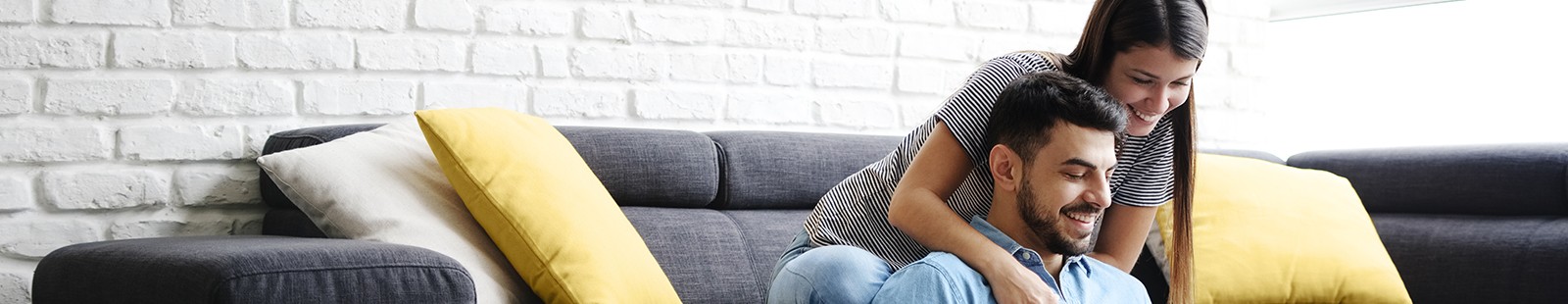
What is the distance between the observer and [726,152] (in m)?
2.33

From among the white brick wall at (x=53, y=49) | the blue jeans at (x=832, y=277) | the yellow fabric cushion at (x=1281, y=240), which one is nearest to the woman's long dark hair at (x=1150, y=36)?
the blue jeans at (x=832, y=277)

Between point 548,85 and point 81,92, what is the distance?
78 cm

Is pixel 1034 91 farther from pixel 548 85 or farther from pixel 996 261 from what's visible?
pixel 548 85

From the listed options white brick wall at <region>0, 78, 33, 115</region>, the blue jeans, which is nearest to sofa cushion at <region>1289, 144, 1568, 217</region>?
the blue jeans

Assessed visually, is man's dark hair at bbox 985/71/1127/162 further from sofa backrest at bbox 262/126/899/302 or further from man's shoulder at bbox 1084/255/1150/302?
sofa backrest at bbox 262/126/899/302

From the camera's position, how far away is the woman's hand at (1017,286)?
1.46 m

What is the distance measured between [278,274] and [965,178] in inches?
31.7

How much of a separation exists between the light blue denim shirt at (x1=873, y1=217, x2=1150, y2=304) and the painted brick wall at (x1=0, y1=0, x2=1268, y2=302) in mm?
1078

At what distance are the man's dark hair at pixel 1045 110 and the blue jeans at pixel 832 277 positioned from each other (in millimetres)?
217

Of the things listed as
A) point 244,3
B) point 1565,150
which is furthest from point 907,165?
point 1565,150

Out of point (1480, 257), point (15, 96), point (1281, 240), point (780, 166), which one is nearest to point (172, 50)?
point (15, 96)

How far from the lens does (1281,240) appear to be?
8.03 ft

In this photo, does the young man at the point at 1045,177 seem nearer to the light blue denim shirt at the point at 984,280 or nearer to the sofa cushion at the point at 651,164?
the light blue denim shirt at the point at 984,280

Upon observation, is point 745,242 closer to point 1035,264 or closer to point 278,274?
point 1035,264
